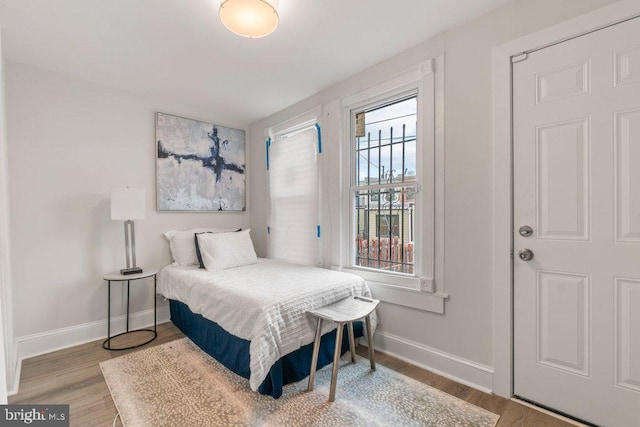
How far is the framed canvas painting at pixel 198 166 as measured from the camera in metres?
3.12

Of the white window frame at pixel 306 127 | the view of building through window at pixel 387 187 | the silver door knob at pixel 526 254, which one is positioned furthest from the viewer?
the white window frame at pixel 306 127

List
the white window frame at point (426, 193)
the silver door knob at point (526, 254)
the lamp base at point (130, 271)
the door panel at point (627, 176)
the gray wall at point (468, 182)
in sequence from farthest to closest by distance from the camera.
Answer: the lamp base at point (130, 271) → the white window frame at point (426, 193) → the gray wall at point (468, 182) → the silver door knob at point (526, 254) → the door panel at point (627, 176)

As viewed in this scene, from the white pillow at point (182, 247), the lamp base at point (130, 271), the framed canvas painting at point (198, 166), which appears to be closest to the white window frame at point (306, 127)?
the framed canvas painting at point (198, 166)

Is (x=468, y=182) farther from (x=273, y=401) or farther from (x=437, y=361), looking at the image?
(x=273, y=401)

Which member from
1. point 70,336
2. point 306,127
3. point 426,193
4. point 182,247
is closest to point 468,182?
point 426,193

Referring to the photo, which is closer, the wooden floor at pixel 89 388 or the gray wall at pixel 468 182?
the wooden floor at pixel 89 388

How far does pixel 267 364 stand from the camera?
5.52ft

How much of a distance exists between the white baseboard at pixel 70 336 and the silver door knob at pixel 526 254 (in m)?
3.32

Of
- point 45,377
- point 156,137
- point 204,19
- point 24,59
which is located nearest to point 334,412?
point 45,377

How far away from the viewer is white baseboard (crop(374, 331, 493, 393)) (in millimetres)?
1869

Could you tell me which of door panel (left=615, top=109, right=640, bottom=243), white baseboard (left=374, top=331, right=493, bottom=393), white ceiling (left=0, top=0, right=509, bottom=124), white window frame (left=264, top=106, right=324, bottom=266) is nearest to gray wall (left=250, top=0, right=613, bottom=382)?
white baseboard (left=374, top=331, right=493, bottom=393)

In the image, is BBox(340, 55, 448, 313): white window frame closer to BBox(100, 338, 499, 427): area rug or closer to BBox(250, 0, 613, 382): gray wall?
BBox(250, 0, 613, 382): gray wall

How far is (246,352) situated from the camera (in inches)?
74.9

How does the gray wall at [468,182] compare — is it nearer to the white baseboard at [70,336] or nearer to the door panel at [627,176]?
the door panel at [627,176]
